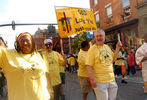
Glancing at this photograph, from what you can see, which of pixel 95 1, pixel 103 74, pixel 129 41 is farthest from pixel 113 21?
pixel 103 74

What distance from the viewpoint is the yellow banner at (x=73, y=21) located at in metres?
5.89

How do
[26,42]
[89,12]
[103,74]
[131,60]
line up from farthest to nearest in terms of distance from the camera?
[131,60] < [89,12] < [103,74] < [26,42]

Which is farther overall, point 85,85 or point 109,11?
point 109,11

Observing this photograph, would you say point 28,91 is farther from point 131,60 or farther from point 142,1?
point 142,1

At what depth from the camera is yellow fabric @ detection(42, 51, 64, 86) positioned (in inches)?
161

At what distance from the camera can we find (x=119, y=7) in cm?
1784

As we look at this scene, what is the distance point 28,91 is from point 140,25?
14.6 meters

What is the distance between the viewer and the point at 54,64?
4254 mm

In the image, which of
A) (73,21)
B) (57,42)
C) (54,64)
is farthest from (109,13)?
(54,64)

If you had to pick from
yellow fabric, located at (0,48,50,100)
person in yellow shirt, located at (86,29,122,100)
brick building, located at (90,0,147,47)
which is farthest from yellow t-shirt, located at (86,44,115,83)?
brick building, located at (90,0,147,47)

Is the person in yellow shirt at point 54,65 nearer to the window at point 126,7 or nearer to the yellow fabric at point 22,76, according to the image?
the yellow fabric at point 22,76

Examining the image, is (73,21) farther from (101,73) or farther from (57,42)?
(101,73)

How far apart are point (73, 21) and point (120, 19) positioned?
1279 cm

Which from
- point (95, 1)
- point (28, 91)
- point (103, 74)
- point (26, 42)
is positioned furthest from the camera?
point (95, 1)
